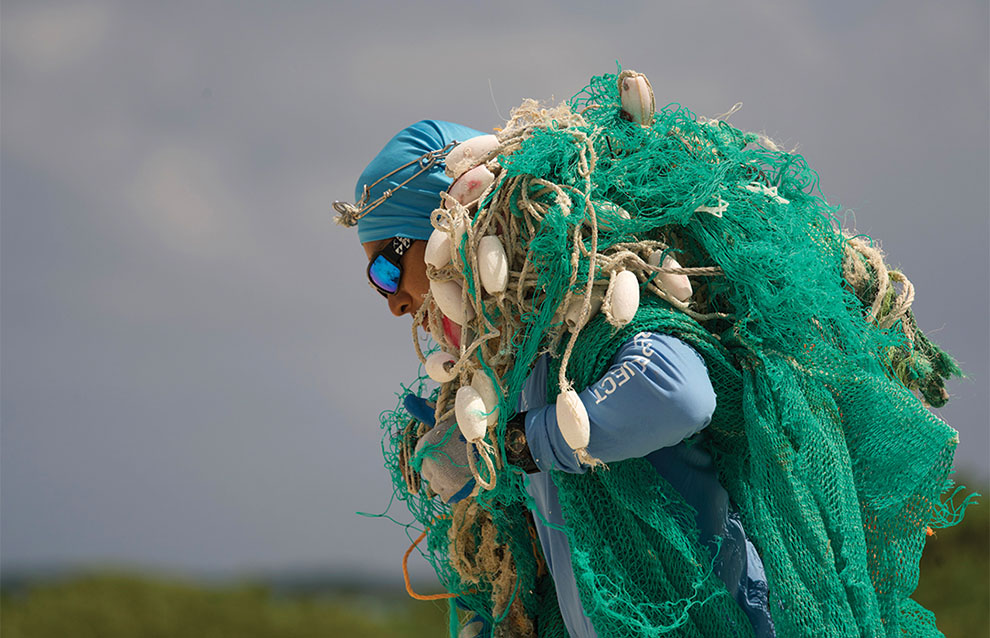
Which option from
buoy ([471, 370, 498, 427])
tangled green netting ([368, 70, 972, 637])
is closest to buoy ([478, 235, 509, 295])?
tangled green netting ([368, 70, 972, 637])

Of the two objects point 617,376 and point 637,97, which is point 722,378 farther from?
point 637,97

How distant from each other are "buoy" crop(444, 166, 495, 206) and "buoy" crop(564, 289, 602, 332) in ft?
0.82

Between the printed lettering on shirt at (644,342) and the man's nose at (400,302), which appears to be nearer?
the printed lettering on shirt at (644,342)

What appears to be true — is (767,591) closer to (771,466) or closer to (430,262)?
(771,466)

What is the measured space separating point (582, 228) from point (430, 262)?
253 millimetres

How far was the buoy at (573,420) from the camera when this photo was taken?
4.58 feet

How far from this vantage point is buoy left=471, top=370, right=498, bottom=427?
150cm

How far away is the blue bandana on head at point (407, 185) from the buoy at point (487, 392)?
1.52ft

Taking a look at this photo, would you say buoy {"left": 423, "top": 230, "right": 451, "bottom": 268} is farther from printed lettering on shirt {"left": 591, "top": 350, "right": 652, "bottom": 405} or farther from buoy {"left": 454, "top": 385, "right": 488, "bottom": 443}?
printed lettering on shirt {"left": 591, "top": 350, "right": 652, "bottom": 405}

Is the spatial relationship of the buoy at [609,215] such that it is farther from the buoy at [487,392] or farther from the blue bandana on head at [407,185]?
the blue bandana on head at [407,185]

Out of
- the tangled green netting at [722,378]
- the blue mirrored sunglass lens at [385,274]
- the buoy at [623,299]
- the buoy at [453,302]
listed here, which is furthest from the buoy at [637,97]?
the blue mirrored sunglass lens at [385,274]

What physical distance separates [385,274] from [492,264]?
1.61ft

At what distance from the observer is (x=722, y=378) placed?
1.52 metres

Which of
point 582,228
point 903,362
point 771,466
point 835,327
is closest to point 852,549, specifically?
point 771,466
